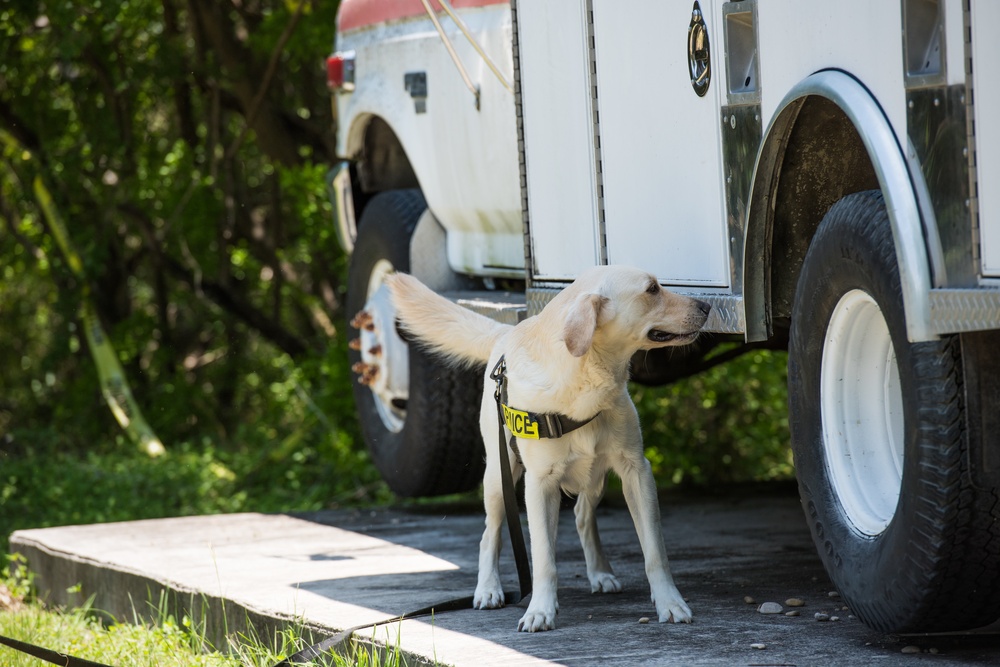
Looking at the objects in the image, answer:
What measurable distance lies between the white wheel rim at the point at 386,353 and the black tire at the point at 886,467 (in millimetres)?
2959

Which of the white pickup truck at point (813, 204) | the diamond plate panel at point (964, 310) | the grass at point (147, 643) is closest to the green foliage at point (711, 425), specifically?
the white pickup truck at point (813, 204)

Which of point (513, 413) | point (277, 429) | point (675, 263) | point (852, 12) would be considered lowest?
point (277, 429)

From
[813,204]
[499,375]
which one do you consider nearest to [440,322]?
[499,375]

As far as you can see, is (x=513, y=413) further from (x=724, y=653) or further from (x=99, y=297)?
(x=99, y=297)

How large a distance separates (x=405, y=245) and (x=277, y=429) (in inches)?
222

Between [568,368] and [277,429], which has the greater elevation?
[568,368]

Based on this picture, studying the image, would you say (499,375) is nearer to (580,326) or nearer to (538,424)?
(538,424)

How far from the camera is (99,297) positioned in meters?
12.8

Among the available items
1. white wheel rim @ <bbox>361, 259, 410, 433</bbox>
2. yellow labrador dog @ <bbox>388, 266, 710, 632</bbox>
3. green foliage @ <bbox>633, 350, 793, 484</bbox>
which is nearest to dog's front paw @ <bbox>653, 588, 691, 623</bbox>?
yellow labrador dog @ <bbox>388, 266, 710, 632</bbox>

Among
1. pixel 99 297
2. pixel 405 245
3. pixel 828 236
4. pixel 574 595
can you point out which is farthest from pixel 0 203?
pixel 828 236

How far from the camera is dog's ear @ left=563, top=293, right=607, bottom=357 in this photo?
360 centimetres

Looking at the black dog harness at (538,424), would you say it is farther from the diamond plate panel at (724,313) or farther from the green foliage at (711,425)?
the green foliage at (711,425)

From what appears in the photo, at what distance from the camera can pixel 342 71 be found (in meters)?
6.74

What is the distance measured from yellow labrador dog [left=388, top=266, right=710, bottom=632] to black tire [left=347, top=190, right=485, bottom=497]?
1841mm
